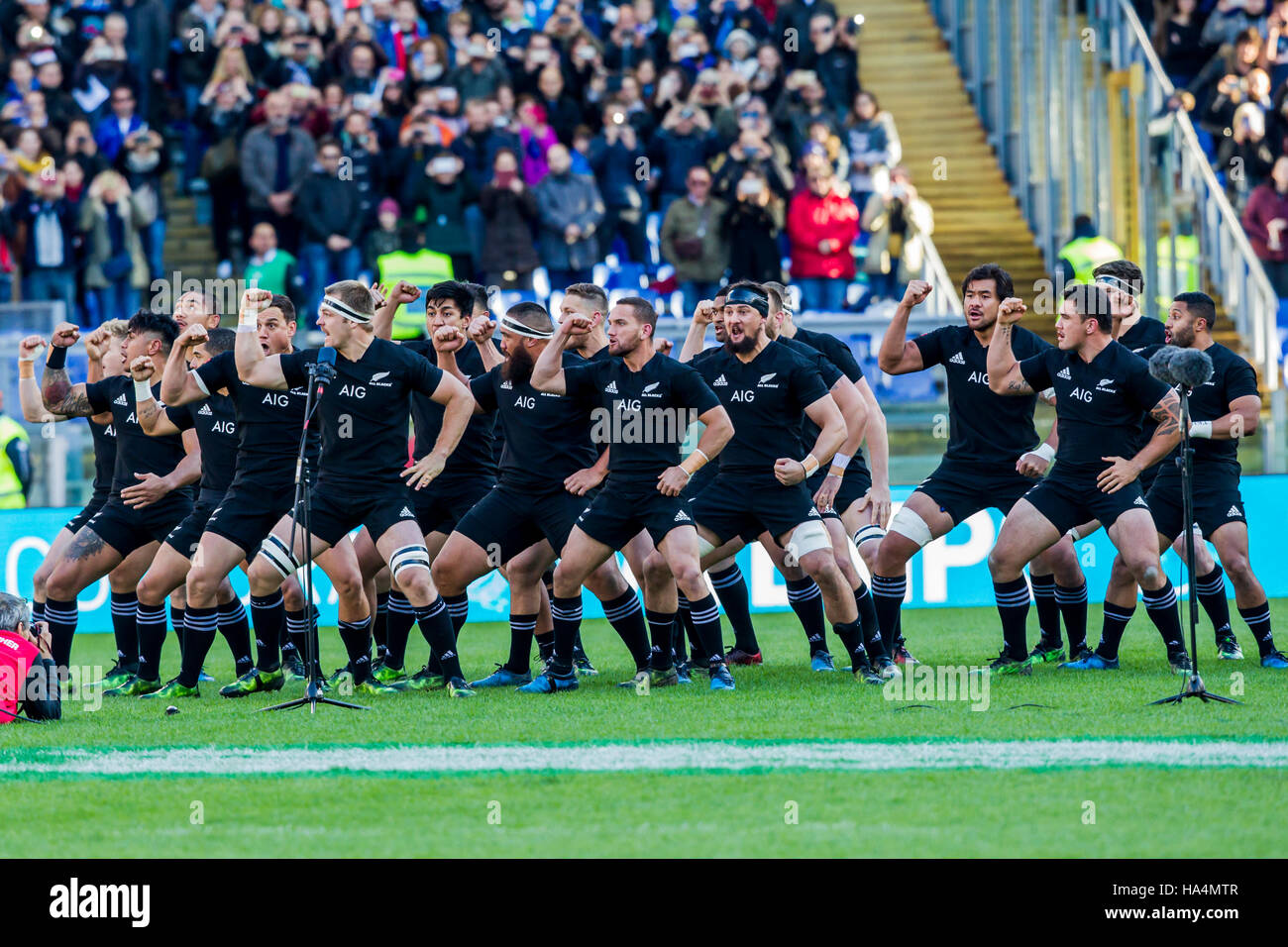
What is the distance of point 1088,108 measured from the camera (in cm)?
2180

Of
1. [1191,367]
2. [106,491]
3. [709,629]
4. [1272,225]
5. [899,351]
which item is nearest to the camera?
[1191,367]

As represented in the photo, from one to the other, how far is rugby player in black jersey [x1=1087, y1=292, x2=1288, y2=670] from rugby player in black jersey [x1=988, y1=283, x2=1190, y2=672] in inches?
20.2

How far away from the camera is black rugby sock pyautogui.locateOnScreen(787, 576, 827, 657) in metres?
11.3

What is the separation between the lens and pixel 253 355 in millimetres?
10281

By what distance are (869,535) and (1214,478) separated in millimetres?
2103

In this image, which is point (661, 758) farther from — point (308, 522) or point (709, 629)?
point (709, 629)

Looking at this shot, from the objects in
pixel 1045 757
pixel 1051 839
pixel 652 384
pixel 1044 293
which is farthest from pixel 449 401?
pixel 1044 293

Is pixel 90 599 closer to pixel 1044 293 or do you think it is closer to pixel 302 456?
pixel 302 456

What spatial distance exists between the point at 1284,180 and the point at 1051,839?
15637 millimetres

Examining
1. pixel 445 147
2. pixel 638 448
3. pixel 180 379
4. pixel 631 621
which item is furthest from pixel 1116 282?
pixel 445 147

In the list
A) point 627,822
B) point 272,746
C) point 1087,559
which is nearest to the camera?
point 627,822

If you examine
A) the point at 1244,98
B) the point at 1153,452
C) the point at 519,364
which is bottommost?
the point at 1153,452

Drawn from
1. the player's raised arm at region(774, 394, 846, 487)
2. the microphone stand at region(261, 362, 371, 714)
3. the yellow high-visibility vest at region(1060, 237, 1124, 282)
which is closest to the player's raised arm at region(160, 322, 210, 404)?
the microphone stand at region(261, 362, 371, 714)
